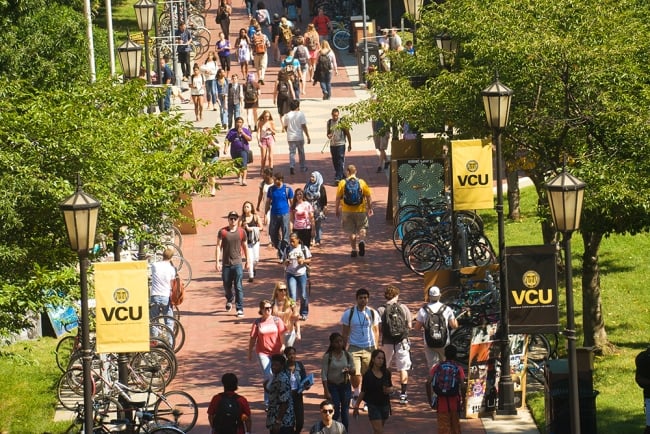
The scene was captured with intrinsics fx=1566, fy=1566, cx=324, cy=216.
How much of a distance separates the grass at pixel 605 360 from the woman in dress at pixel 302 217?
3717mm

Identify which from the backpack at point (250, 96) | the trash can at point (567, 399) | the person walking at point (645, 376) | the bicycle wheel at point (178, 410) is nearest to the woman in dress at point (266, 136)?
the backpack at point (250, 96)

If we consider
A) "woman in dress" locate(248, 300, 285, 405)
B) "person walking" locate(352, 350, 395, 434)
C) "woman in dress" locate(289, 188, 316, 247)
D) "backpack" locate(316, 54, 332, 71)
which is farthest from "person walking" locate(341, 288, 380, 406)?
"backpack" locate(316, 54, 332, 71)

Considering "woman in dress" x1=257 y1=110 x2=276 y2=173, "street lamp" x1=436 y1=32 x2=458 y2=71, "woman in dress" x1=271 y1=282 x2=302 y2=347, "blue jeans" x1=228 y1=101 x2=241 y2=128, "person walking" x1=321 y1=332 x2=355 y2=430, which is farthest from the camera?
"blue jeans" x1=228 y1=101 x2=241 y2=128

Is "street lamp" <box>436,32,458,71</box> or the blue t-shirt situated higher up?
"street lamp" <box>436,32,458,71</box>

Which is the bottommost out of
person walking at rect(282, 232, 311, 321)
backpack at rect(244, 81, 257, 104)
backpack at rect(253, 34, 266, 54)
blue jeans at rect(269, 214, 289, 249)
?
person walking at rect(282, 232, 311, 321)

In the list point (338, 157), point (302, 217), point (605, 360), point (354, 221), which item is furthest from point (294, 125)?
point (605, 360)

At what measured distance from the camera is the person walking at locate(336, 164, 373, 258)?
86.6 feet

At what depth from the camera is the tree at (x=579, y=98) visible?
18.5 meters

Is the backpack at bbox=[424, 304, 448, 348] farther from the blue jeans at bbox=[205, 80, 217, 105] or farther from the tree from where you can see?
the blue jeans at bbox=[205, 80, 217, 105]

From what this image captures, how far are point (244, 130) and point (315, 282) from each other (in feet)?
23.7

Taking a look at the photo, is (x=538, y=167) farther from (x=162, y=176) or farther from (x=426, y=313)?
(x=162, y=176)

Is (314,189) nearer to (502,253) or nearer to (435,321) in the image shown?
(435,321)

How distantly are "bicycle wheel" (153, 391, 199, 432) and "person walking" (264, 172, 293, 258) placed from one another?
726 centimetres

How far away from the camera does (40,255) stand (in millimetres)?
16906
